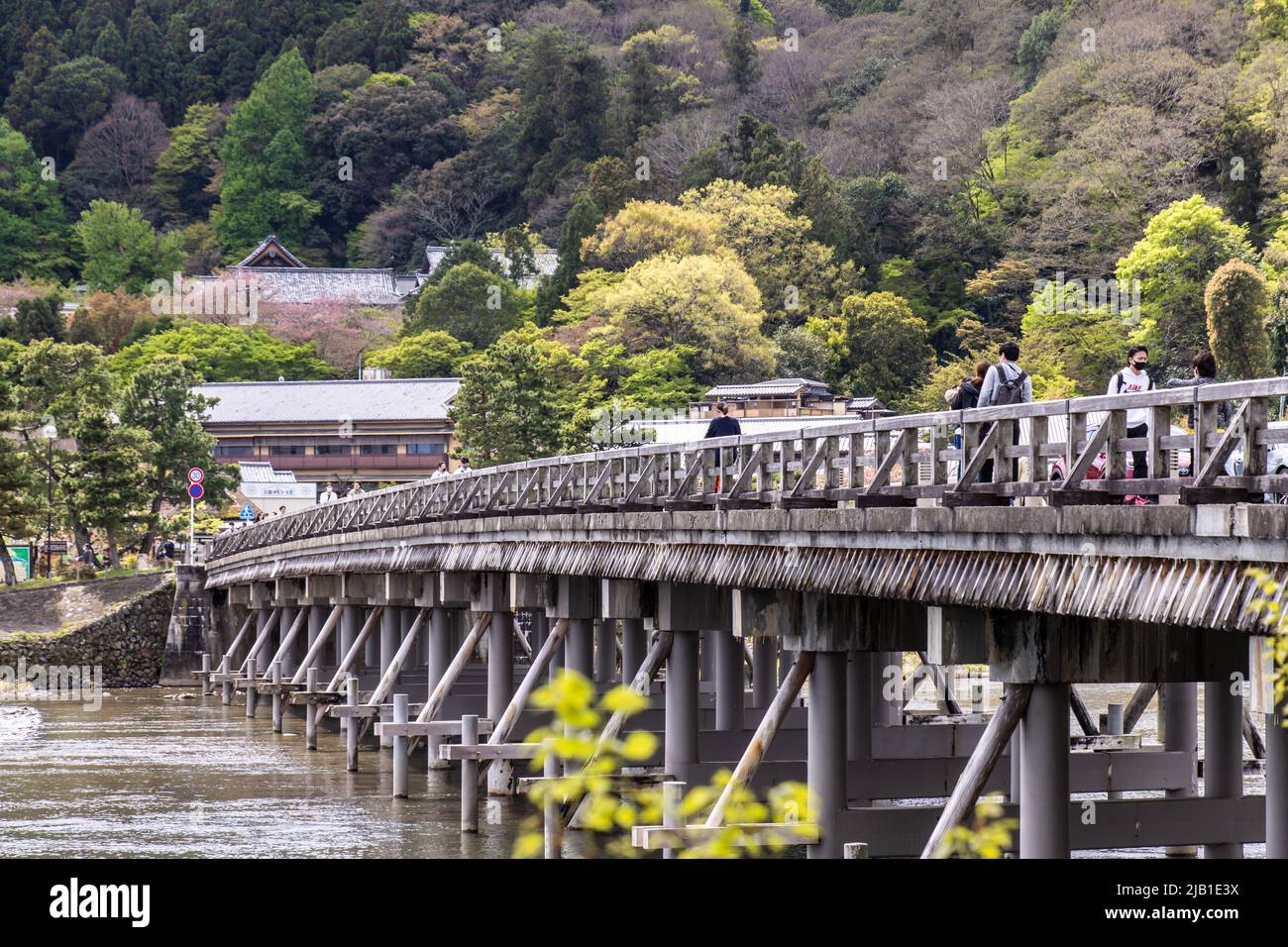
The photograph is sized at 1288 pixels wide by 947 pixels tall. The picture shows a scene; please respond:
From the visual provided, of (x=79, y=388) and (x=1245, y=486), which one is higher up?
(x=79, y=388)

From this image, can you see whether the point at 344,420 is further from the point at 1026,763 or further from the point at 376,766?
the point at 1026,763

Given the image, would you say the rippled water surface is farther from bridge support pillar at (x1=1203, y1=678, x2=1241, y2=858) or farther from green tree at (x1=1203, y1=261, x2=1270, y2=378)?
green tree at (x1=1203, y1=261, x2=1270, y2=378)

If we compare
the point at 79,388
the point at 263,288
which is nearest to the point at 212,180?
the point at 263,288

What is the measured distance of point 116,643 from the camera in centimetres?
5153

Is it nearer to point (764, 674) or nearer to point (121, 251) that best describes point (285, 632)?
point (764, 674)

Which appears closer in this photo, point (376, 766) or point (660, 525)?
point (660, 525)

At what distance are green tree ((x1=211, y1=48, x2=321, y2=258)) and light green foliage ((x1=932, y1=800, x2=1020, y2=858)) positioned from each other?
107736 mm

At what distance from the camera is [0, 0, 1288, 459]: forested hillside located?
202 feet

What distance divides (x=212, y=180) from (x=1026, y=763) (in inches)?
4594

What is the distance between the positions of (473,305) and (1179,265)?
130 feet

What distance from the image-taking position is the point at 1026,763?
512 inches

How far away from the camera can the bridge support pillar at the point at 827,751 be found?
15.4 meters

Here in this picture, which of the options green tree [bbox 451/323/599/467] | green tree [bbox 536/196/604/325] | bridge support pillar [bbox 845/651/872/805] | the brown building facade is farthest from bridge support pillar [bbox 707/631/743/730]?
green tree [bbox 536/196/604/325]

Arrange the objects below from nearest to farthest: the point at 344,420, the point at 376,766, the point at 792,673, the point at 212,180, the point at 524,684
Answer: the point at 792,673 → the point at 524,684 → the point at 376,766 → the point at 344,420 → the point at 212,180
